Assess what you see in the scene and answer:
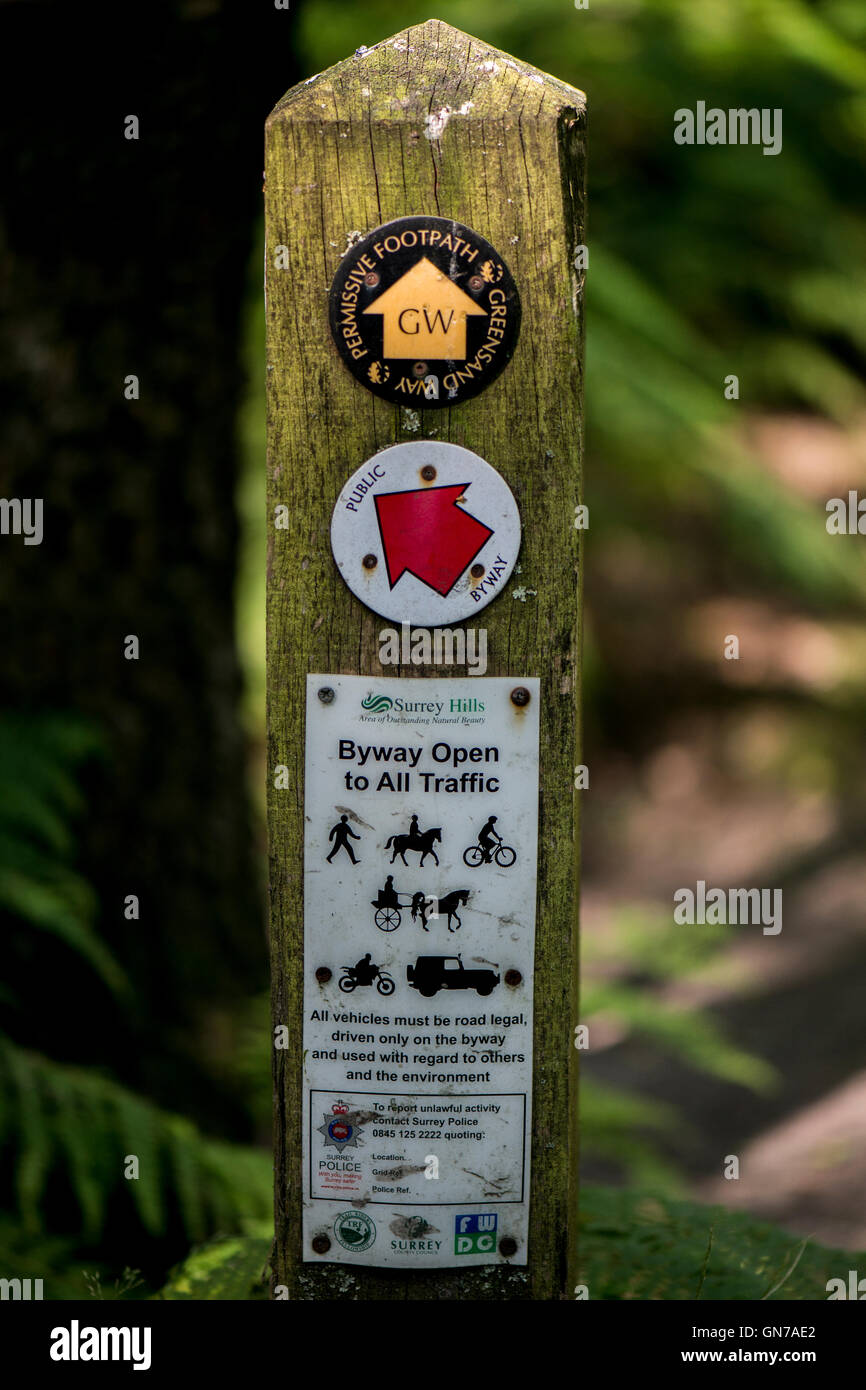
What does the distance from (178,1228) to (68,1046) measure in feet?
1.57

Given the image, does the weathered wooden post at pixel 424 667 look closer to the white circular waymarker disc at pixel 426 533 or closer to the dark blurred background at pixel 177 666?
the white circular waymarker disc at pixel 426 533

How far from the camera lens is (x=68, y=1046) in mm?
2684

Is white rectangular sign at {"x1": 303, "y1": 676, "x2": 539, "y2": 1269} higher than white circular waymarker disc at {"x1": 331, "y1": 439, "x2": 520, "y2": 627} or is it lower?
lower

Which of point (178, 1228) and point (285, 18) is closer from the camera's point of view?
point (178, 1228)

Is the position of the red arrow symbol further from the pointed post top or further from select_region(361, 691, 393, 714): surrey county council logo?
the pointed post top

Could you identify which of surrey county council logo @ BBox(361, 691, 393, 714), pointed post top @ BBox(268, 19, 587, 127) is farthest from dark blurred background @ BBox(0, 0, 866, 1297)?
pointed post top @ BBox(268, 19, 587, 127)

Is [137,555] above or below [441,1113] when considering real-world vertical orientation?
above

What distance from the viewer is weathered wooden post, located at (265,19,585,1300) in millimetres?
1443

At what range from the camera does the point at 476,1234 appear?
4.91 ft

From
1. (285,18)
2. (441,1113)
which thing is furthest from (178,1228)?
(285,18)

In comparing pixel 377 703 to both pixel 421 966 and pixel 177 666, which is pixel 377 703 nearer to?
pixel 421 966

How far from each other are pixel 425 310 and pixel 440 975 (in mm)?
844

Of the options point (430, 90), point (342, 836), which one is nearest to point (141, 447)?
point (430, 90)
